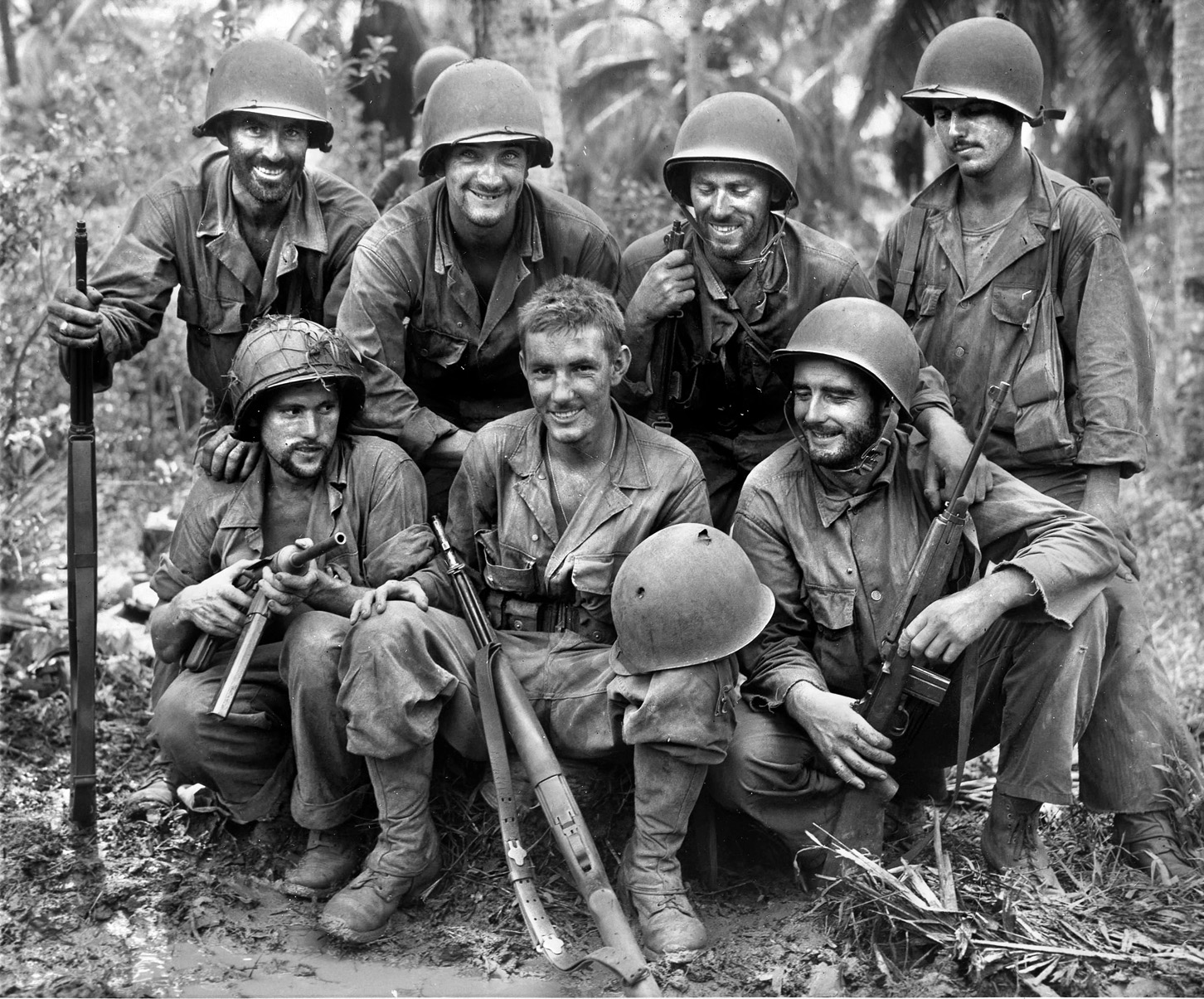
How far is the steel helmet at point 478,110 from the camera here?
555 centimetres

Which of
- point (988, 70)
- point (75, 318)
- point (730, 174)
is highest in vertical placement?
point (988, 70)

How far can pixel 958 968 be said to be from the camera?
416cm

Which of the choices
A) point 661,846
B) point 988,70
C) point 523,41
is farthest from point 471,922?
point 523,41

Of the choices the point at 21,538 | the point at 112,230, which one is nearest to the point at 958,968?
the point at 21,538

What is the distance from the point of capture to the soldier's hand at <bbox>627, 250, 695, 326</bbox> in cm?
539

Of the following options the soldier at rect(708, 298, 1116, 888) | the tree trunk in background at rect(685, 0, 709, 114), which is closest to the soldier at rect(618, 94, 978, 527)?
the soldier at rect(708, 298, 1116, 888)

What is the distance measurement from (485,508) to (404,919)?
150 cm

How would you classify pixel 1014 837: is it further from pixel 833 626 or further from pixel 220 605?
pixel 220 605

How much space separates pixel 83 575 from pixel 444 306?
1.83m

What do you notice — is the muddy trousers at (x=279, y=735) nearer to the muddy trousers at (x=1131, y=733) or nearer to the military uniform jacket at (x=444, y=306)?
the military uniform jacket at (x=444, y=306)

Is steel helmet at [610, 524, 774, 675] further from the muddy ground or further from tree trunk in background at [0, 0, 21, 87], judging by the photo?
tree trunk in background at [0, 0, 21, 87]

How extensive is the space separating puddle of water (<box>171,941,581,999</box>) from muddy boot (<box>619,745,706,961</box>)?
36 centimetres

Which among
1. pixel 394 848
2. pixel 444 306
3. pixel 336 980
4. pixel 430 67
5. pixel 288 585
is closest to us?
pixel 336 980

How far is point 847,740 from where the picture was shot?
4.49 m
